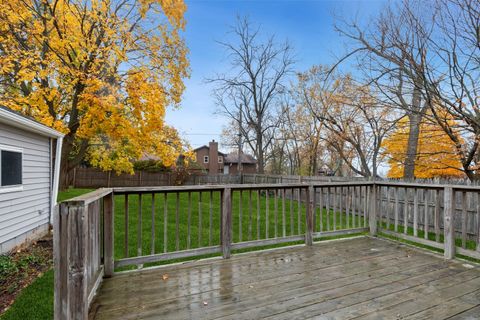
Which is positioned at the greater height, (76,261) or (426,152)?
(426,152)

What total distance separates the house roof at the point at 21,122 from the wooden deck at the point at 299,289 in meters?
3.57

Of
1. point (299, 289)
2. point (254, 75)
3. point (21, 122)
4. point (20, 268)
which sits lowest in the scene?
point (20, 268)

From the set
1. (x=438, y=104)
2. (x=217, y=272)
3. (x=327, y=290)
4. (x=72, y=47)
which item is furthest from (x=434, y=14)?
(x=72, y=47)

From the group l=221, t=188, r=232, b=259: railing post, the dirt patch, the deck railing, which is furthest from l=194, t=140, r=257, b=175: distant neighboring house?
l=221, t=188, r=232, b=259: railing post

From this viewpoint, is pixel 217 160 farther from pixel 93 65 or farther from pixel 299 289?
pixel 299 289

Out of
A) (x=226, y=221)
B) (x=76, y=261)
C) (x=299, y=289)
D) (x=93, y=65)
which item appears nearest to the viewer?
(x=76, y=261)

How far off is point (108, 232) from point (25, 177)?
4.06m

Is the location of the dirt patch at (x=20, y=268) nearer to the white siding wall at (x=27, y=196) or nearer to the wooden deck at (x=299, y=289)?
the white siding wall at (x=27, y=196)

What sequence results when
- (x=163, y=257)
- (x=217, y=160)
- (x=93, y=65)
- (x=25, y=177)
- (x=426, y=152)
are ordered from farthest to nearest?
(x=217, y=160), (x=426, y=152), (x=93, y=65), (x=25, y=177), (x=163, y=257)

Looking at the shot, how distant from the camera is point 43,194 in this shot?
670 cm

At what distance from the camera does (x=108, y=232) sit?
2973mm

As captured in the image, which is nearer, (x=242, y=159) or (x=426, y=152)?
(x=426, y=152)

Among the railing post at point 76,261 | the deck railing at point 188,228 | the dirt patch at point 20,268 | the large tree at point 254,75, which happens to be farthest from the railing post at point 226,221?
the large tree at point 254,75

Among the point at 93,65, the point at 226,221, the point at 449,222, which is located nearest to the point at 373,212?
the point at 449,222
